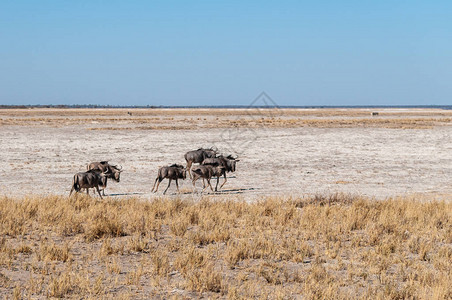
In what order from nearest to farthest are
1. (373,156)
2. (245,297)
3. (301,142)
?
(245,297) < (373,156) < (301,142)

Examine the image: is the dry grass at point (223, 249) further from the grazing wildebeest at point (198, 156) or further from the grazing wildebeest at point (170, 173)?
the grazing wildebeest at point (198, 156)

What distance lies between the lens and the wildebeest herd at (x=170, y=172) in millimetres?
14664

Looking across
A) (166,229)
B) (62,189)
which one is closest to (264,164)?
(62,189)

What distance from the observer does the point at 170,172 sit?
649 inches

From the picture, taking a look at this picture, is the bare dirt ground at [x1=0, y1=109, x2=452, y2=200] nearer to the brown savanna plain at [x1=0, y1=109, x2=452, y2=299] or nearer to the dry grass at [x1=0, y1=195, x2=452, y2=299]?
the brown savanna plain at [x1=0, y1=109, x2=452, y2=299]

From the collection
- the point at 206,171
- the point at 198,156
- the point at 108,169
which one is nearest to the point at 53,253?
the point at 108,169

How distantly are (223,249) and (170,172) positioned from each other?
7118 mm

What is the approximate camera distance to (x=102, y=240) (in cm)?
1023

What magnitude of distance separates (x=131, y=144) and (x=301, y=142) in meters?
12.1

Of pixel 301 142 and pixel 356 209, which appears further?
pixel 301 142

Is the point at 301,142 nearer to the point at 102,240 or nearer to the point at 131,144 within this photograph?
the point at 131,144

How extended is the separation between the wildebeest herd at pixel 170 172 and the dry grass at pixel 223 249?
48.0 inches

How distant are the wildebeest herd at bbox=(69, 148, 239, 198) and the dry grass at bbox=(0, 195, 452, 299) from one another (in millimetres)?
1219

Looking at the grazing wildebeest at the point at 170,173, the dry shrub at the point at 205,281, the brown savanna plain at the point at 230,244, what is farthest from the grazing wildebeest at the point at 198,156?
the dry shrub at the point at 205,281
